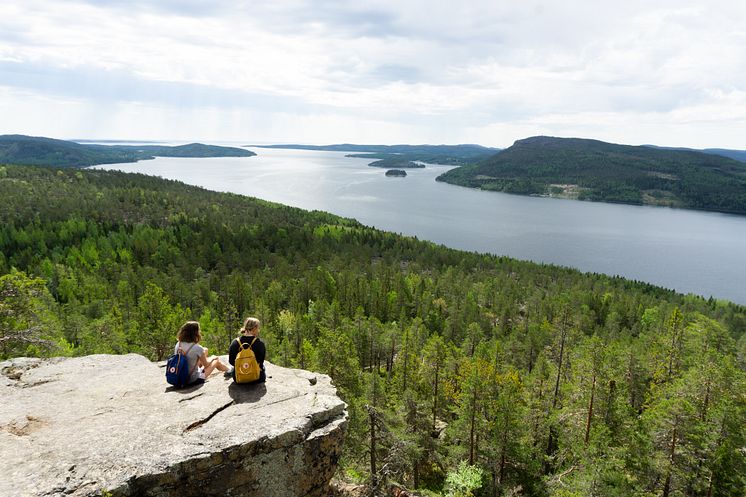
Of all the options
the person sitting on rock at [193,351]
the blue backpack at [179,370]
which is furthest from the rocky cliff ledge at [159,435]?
the person sitting on rock at [193,351]

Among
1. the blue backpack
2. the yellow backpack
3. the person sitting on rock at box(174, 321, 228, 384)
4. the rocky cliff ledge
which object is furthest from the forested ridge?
the blue backpack

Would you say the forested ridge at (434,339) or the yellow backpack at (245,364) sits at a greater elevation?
the yellow backpack at (245,364)

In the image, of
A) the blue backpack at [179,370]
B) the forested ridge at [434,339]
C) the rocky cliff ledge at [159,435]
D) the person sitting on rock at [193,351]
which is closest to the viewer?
the rocky cliff ledge at [159,435]

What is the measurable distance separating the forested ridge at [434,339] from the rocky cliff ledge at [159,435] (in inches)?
375

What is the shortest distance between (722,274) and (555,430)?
527 ft

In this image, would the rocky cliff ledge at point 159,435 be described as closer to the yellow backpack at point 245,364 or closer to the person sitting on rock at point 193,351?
the yellow backpack at point 245,364

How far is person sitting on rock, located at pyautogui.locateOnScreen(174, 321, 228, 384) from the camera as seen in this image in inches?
531

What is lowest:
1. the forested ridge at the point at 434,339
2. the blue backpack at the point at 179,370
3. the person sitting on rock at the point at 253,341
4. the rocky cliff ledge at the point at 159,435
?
the forested ridge at the point at 434,339

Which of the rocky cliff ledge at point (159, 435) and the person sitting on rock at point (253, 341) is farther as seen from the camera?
the person sitting on rock at point (253, 341)

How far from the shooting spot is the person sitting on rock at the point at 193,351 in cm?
1349

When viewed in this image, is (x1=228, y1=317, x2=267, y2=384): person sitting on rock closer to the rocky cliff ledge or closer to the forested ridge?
the rocky cliff ledge

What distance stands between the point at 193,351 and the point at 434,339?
39.3m

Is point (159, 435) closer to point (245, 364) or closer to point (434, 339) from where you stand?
point (245, 364)

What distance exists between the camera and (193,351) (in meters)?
13.7
